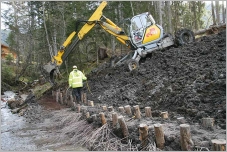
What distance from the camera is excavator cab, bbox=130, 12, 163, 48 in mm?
13680

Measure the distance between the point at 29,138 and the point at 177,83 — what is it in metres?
5.03

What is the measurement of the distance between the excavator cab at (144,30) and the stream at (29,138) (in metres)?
6.03

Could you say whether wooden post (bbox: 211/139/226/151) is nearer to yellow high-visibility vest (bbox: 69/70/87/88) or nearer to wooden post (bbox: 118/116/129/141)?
wooden post (bbox: 118/116/129/141)

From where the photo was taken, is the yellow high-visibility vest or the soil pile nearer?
the soil pile

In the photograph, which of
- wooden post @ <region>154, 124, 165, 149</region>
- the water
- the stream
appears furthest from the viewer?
the water

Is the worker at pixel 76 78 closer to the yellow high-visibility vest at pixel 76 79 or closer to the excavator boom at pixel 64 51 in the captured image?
the yellow high-visibility vest at pixel 76 79

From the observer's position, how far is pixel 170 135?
5281 millimetres

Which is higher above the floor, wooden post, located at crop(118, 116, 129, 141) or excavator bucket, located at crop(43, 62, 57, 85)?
excavator bucket, located at crop(43, 62, 57, 85)

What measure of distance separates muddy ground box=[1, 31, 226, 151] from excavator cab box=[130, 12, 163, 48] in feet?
2.70

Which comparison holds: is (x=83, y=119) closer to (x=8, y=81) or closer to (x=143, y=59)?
(x=143, y=59)

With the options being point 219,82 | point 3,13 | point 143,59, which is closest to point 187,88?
point 219,82

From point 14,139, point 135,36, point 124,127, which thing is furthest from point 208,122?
point 135,36

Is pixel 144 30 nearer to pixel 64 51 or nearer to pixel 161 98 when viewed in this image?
pixel 64 51

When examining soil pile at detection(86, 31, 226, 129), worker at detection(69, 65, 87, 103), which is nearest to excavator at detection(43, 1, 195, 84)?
soil pile at detection(86, 31, 226, 129)
